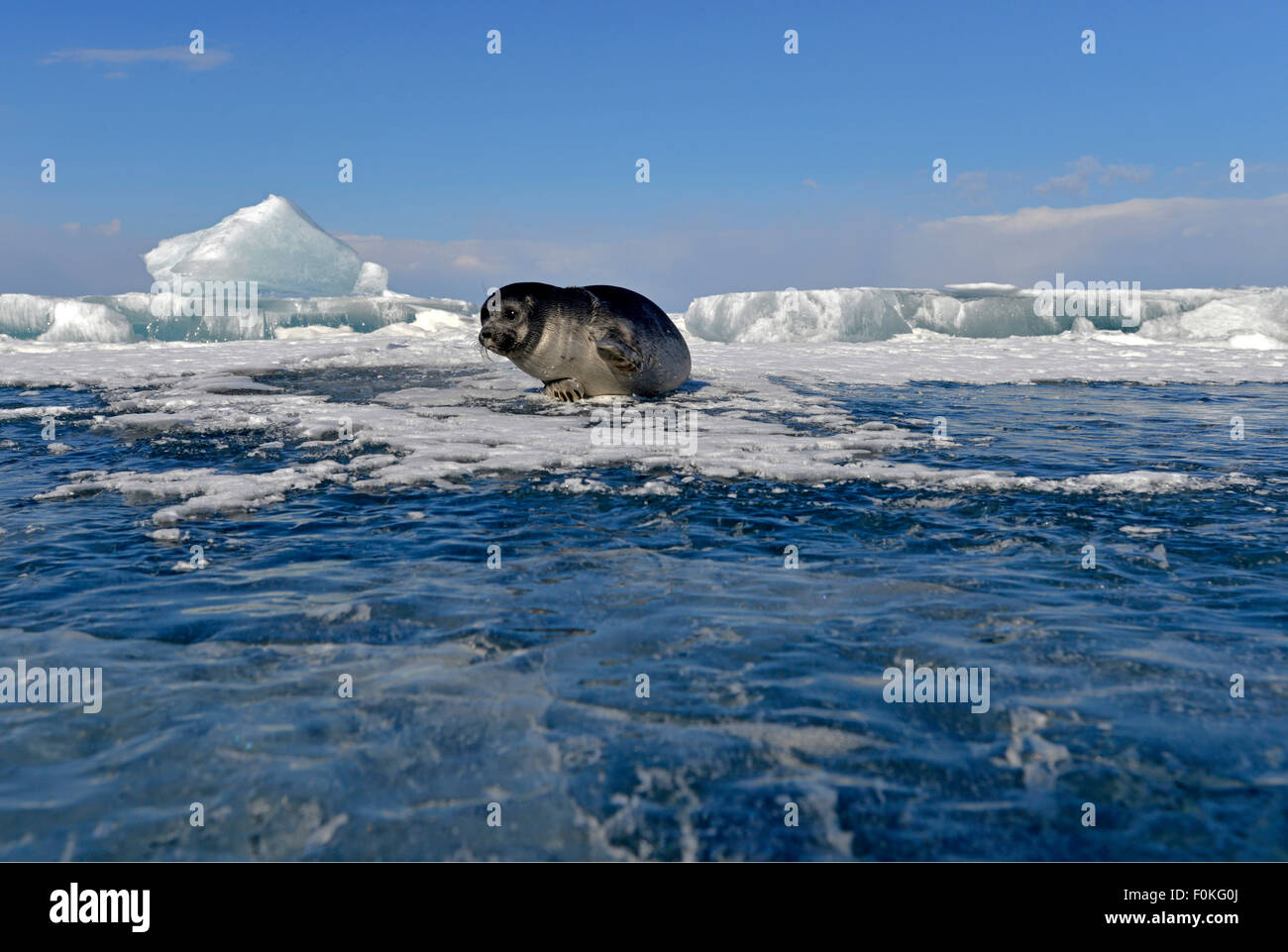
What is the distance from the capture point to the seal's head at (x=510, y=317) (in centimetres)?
917

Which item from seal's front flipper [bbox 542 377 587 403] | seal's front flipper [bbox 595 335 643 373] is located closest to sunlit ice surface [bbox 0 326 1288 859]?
seal's front flipper [bbox 595 335 643 373]

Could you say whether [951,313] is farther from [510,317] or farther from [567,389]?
[510,317]

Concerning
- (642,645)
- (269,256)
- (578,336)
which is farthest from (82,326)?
(642,645)

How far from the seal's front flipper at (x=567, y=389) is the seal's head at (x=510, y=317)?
74cm

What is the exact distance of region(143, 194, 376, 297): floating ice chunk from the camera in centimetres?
3153

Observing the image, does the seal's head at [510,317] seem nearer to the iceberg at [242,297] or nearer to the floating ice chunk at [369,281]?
the iceberg at [242,297]

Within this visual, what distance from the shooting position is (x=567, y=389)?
32.2 feet

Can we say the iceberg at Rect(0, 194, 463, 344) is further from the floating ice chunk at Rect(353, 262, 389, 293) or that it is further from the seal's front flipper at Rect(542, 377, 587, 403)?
the seal's front flipper at Rect(542, 377, 587, 403)

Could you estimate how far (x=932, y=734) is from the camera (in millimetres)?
2717
